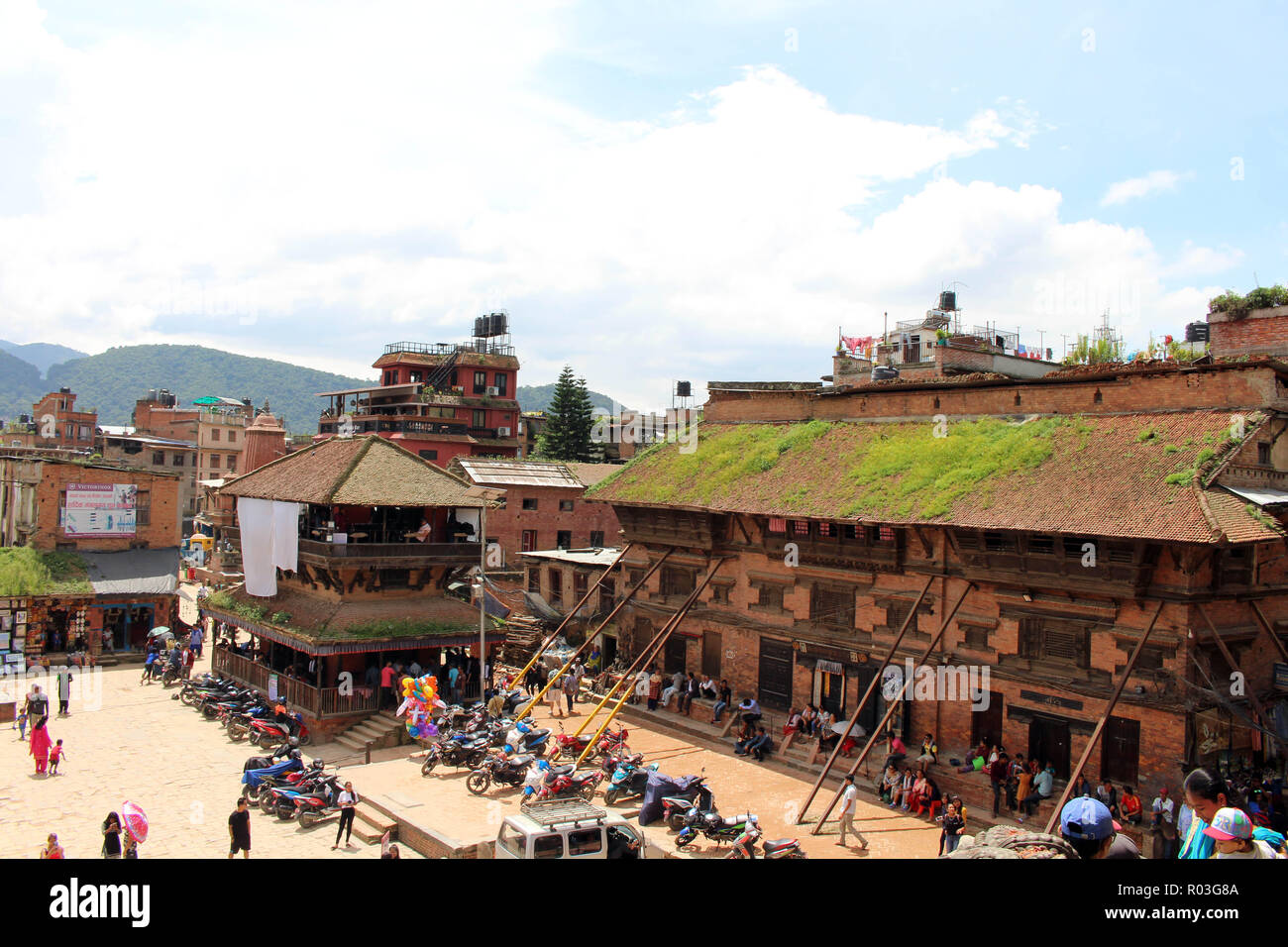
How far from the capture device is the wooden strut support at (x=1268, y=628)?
74.5 ft

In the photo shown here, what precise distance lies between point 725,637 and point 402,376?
56.1 m

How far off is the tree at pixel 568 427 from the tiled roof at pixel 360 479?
40086 millimetres

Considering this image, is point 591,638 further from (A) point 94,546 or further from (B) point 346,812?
(A) point 94,546

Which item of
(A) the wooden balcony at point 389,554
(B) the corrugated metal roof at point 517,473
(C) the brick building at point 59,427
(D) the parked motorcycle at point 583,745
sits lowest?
(D) the parked motorcycle at point 583,745

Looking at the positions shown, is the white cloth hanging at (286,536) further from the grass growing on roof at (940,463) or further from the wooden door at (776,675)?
the grass growing on roof at (940,463)

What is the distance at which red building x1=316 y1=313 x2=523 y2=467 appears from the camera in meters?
74.7

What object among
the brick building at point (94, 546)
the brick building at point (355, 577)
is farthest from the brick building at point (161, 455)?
the brick building at point (355, 577)

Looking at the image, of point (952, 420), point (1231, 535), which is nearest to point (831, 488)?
point (952, 420)


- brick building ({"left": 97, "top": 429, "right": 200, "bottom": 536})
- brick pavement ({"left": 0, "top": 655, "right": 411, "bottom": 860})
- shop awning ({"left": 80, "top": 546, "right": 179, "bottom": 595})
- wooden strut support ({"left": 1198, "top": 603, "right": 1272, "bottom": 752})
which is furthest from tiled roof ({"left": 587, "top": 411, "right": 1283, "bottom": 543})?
brick building ({"left": 97, "top": 429, "right": 200, "bottom": 536})

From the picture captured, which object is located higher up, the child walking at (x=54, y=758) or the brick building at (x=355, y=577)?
the brick building at (x=355, y=577)

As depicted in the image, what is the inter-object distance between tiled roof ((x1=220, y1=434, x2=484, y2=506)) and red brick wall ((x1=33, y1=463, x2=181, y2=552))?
12610 millimetres

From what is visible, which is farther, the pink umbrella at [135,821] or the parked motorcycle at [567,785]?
the parked motorcycle at [567,785]

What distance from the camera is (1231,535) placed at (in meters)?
20.5

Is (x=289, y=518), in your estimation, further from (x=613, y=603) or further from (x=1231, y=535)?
(x=1231, y=535)
